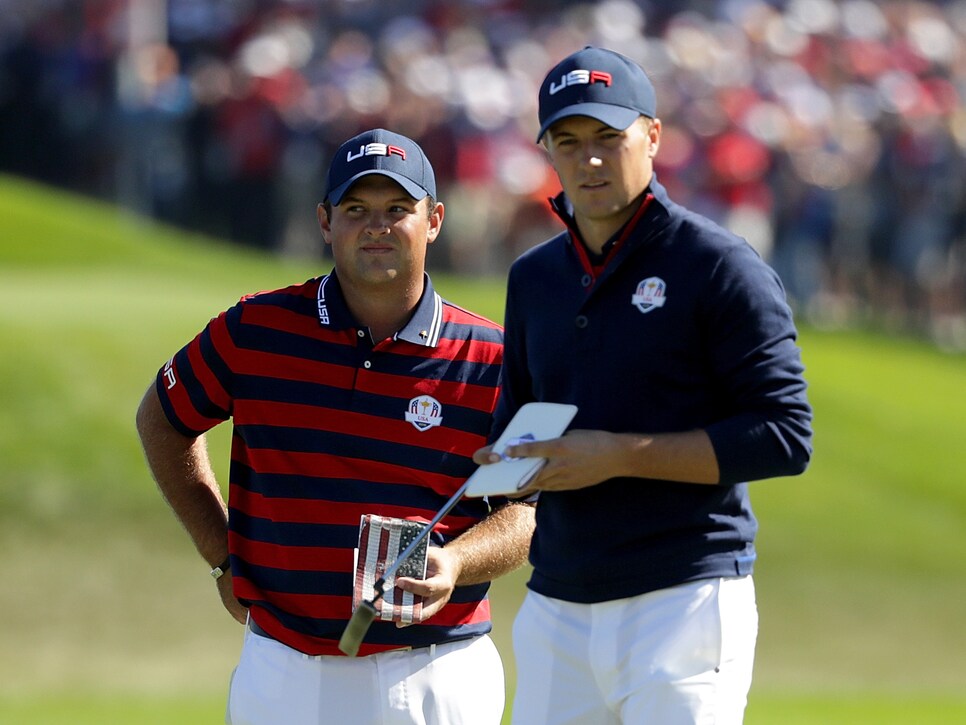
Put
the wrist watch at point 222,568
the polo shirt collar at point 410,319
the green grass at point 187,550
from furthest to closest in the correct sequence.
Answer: the green grass at point 187,550, the wrist watch at point 222,568, the polo shirt collar at point 410,319

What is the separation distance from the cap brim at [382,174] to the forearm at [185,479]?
0.80 metres

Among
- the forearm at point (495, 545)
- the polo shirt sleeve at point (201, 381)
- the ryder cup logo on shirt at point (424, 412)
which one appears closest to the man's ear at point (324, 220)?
the polo shirt sleeve at point (201, 381)

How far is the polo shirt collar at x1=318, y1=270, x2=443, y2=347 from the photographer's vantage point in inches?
183

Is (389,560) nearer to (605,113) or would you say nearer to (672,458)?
(672,458)

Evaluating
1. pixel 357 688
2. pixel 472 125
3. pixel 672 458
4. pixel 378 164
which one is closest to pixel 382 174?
pixel 378 164

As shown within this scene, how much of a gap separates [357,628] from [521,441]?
22.6 inches

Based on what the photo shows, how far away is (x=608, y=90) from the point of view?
13.5ft

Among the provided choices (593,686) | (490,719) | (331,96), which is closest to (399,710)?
(490,719)

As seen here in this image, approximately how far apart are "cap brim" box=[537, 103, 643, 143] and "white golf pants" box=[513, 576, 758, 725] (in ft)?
3.59

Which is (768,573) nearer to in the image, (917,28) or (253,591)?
(253,591)

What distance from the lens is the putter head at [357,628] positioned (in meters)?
4.01

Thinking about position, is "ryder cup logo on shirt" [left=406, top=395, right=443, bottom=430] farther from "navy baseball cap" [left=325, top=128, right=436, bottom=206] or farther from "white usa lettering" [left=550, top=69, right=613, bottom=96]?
"white usa lettering" [left=550, top=69, right=613, bottom=96]

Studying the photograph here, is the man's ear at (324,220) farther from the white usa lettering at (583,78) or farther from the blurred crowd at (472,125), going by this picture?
the blurred crowd at (472,125)

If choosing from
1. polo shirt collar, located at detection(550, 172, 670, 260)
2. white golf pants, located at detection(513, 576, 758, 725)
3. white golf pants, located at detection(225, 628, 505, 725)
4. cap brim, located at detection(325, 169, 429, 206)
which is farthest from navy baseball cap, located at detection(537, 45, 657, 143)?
white golf pants, located at detection(225, 628, 505, 725)
